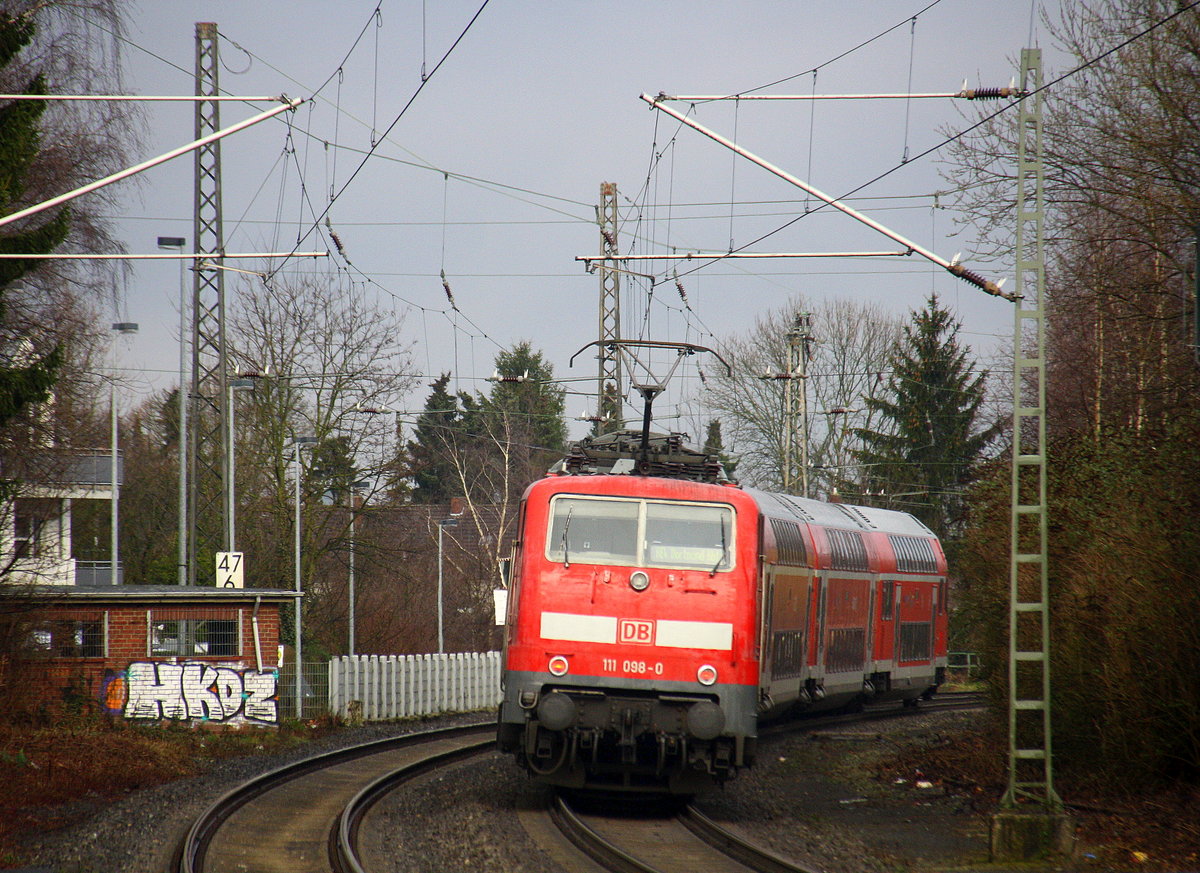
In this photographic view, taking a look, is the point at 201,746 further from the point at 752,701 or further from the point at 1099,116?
the point at 1099,116

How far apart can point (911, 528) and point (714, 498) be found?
606 inches

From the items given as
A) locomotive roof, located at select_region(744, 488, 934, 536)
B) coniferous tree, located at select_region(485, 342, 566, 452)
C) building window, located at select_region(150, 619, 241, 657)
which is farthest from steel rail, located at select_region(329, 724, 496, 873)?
coniferous tree, located at select_region(485, 342, 566, 452)

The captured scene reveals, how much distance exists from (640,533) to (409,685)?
48.9 ft

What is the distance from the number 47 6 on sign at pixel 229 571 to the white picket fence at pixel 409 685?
7.75 feet

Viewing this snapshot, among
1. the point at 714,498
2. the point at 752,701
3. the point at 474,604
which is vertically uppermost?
the point at 714,498

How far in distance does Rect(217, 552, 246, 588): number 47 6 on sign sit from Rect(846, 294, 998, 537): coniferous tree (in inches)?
1075

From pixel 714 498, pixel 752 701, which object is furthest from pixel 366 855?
pixel 714 498

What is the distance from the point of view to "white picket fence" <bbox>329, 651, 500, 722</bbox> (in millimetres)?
24359

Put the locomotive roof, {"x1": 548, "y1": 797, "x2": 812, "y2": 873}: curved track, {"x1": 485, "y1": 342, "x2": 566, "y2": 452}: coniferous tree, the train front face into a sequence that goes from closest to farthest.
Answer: {"x1": 548, "y1": 797, "x2": 812, "y2": 873}: curved track, the train front face, the locomotive roof, {"x1": 485, "y1": 342, "x2": 566, "y2": 452}: coniferous tree

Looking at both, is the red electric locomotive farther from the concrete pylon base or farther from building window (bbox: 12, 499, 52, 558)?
building window (bbox: 12, 499, 52, 558)

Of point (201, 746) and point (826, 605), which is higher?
point (826, 605)

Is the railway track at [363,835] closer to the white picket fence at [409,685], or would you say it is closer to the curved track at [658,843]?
the curved track at [658,843]

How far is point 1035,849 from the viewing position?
997 cm

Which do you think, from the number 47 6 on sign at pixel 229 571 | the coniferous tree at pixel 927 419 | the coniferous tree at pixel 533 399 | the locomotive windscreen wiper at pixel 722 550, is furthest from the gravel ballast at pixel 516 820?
the coniferous tree at pixel 533 399
